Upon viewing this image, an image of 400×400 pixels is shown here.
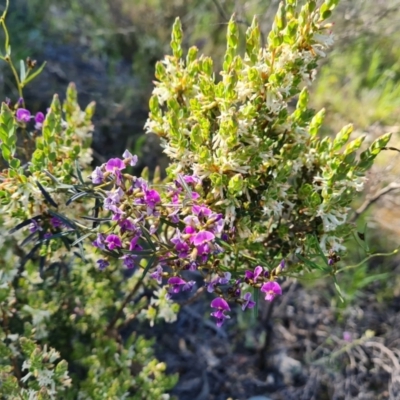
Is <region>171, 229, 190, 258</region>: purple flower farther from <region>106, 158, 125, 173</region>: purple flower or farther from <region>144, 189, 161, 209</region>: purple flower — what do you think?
<region>106, 158, 125, 173</region>: purple flower

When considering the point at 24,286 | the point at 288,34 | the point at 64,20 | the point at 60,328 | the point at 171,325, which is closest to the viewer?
the point at 288,34

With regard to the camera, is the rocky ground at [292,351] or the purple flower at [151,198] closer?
the purple flower at [151,198]

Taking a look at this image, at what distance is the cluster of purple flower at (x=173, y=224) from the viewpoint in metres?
1.11

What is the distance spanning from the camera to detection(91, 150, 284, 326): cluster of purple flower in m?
1.11

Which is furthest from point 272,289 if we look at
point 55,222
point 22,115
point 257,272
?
point 22,115

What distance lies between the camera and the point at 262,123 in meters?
1.23

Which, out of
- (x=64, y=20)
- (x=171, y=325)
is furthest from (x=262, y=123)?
(x=64, y=20)

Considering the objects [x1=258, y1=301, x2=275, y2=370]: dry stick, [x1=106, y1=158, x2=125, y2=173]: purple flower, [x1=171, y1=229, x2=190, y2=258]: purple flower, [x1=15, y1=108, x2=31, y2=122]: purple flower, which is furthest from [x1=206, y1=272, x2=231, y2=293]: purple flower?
[x1=258, y1=301, x2=275, y2=370]: dry stick

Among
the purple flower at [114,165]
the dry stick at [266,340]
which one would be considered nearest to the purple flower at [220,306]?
the purple flower at [114,165]

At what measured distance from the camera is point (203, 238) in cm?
108

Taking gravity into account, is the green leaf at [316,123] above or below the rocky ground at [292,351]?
above

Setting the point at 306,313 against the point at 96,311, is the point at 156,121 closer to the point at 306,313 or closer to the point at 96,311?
the point at 96,311

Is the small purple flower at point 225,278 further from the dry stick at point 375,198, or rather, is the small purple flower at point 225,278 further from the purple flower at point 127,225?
the dry stick at point 375,198

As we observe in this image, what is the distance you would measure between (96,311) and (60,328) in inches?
6.9
